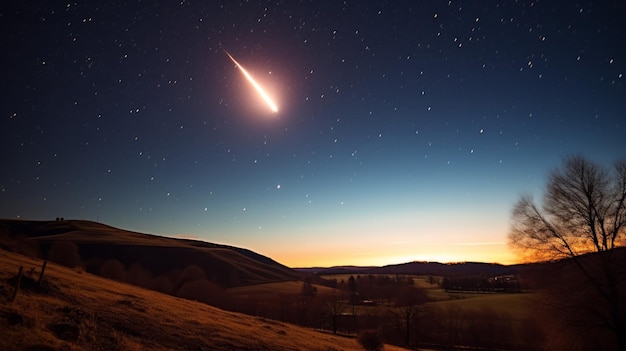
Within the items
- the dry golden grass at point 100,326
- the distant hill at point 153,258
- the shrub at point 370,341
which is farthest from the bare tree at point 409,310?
the distant hill at point 153,258

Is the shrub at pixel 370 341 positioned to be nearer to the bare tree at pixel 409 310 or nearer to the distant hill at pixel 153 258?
the bare tree at pixel 409 310

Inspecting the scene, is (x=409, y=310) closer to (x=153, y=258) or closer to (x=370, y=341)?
(x=370, y=341)

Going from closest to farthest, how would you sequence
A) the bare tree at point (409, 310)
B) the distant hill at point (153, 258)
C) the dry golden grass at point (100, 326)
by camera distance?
the dry golden grass at point (100, 326)
the bare tree at point (409, 310)
the distant hill at point (153, 258)

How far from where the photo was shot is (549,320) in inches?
779

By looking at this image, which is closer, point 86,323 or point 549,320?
point 86,323

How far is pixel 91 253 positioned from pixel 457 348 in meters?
152

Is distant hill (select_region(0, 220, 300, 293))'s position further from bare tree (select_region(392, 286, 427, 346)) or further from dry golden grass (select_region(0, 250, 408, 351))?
dry golden grass (select_region(0, 250, 408, 351))

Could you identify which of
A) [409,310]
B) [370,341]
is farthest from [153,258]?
[370,341]

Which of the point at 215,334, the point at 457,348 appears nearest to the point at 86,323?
the point at 215,334

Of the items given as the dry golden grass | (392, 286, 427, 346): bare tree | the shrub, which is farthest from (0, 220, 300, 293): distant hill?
the dry golden grass

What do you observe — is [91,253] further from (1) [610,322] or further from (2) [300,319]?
(1) [610,322]

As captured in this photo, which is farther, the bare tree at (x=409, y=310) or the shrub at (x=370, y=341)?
the bare tree at (x=409, y=310)

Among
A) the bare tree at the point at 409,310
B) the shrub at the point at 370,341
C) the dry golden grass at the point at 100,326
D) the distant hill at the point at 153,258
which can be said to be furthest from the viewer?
the distant hill at the point at 153,258

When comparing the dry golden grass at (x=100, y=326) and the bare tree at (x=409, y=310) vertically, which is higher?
the dry golden grass at (x=100, y=326)
